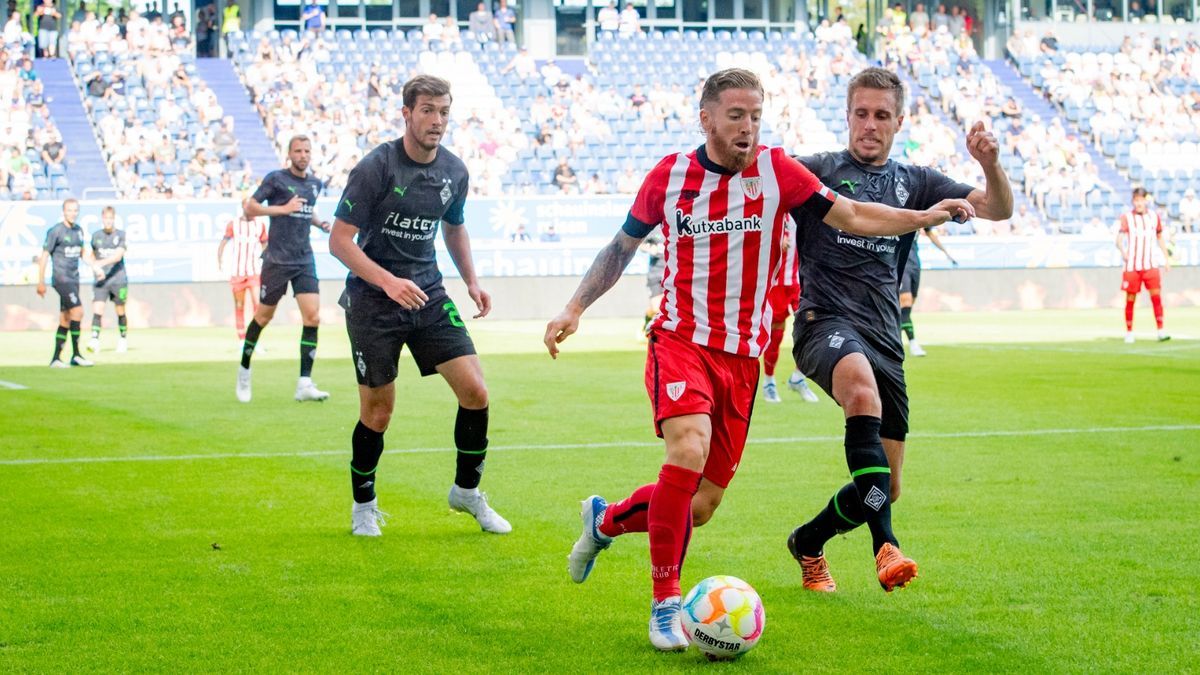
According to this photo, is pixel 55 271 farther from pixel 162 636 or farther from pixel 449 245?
pixel 162 636

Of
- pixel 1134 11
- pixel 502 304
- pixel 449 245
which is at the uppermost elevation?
pixel 1134 11

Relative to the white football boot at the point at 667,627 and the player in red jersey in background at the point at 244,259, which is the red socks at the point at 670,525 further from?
the player in red jersey in background at the point at 244,259

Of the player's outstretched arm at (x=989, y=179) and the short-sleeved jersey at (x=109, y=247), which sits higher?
the player's outstretched arm at (x=989, y=179)

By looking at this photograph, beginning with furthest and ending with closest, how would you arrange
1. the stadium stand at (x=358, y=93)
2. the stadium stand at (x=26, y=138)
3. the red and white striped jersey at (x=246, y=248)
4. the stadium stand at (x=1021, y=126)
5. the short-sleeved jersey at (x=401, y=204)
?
the stadium stand at (x=1021, y=126), the stadium stand at (x=358, y=93), the stadium stand at (x=26, y=138), the red and white striped jersey at (x=246, y=248), the short-sleeved jersey at (x=401, y=204)

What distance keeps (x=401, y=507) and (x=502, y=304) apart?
73.5 feet

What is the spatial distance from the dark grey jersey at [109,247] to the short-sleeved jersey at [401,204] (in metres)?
16.2

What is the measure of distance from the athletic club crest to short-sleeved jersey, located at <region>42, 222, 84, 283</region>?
16.6 m

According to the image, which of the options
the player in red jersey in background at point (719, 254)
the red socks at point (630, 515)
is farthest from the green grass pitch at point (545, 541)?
the player in red jersey in background at point (719, 254)

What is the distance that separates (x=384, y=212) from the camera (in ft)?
24.8

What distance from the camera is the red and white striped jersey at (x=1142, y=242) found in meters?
22.7

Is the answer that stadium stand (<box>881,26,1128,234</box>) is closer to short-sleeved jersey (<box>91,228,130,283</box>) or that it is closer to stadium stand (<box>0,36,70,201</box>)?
stadium stand (<box>0,36,70,201</box>)

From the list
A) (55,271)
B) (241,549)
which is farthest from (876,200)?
(55,271)

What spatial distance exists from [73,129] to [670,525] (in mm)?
29340

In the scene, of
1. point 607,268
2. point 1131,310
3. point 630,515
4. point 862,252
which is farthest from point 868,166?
point 1131,310
